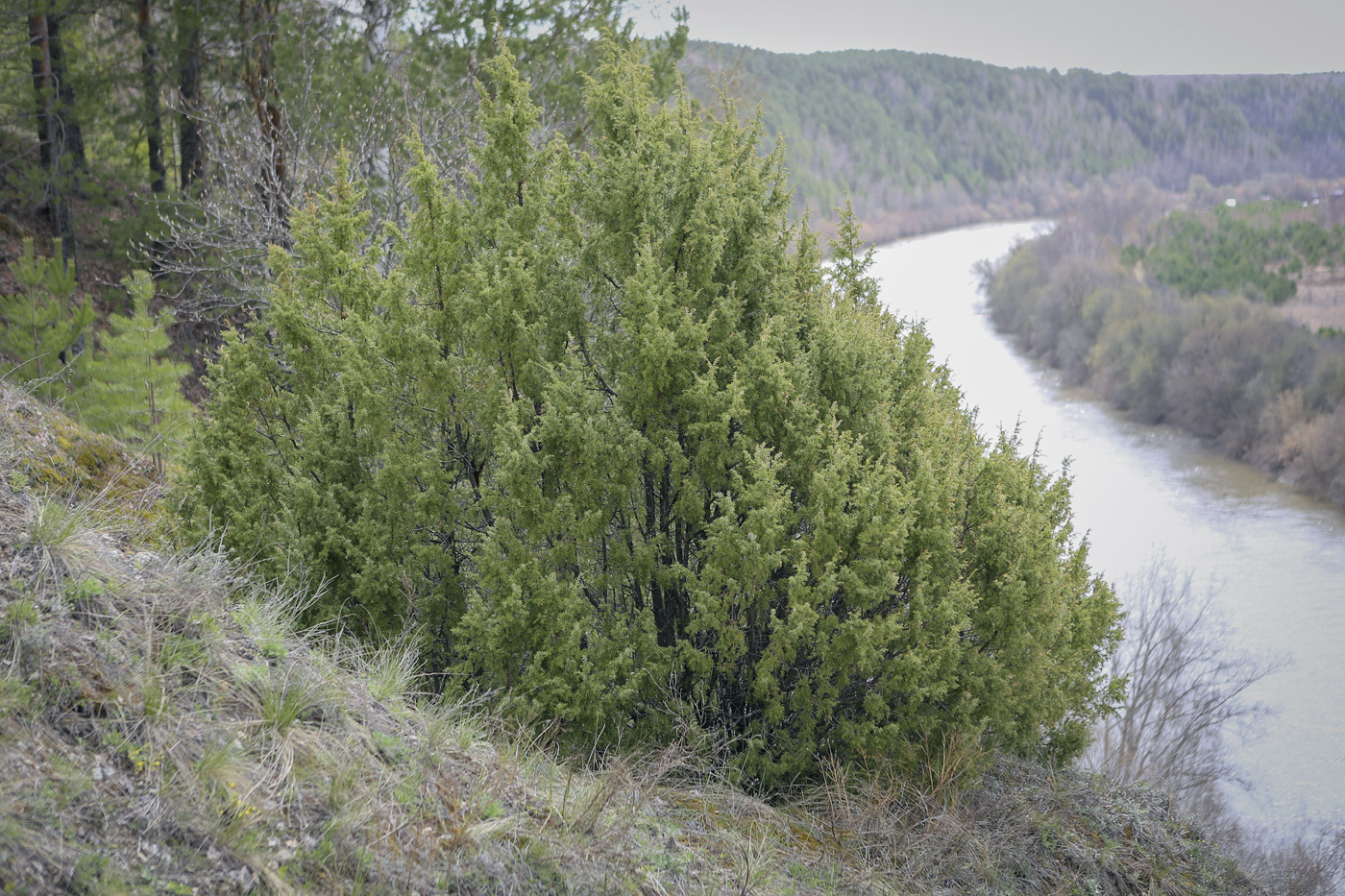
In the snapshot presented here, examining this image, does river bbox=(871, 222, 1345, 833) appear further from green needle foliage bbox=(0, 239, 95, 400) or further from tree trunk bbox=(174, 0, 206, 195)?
tree trunk bbox=(174, 0, 206, 195)

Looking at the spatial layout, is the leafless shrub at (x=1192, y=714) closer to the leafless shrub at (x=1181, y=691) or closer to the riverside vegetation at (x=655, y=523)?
the leafless shrub at (x=1181, y=691)

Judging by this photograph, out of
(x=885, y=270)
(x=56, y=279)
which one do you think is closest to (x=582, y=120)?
(x=56, y=279)

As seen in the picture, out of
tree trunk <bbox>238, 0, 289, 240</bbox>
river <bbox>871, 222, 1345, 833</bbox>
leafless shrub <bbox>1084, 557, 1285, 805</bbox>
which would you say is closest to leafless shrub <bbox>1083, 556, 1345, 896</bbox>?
leafless shrub <bbox>1084, 557, 1285, 805</bbox>

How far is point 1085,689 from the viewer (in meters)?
8.50

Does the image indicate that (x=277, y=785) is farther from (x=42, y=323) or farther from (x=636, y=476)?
A: (x=42, y=323)

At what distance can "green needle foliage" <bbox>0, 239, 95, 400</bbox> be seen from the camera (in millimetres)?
10680

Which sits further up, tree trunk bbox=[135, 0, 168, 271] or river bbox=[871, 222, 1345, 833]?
tree trunk bbox=[135, 0, 168, 271]

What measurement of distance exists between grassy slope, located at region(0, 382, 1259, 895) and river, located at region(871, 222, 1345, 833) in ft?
25.7

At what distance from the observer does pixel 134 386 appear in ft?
35.6

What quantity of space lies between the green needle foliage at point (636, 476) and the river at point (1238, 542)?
510cm

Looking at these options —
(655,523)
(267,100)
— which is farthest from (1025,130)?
(655,523)

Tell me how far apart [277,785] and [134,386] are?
29.0 ft

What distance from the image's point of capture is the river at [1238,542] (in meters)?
20.3

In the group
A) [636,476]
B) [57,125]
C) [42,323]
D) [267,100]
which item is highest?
[267,100]
